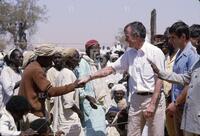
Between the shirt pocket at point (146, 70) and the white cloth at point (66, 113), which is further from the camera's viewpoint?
the white cloth at point (66, 113)

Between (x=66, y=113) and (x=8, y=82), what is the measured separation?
1.77m

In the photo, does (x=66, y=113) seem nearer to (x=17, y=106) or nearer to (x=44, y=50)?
(x=44, y=50)

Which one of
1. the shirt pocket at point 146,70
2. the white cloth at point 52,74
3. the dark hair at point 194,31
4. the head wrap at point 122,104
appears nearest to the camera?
the shirt pocket at point 146,70

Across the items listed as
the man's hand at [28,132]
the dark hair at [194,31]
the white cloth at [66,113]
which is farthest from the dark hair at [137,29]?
the man's hand at [28,132]

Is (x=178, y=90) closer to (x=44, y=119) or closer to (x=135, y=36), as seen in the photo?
(x=135, y=36)

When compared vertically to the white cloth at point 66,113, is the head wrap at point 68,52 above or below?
above

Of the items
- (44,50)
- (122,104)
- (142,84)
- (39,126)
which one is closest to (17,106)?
(39,126)

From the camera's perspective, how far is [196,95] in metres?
5.57

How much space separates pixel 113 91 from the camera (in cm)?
934

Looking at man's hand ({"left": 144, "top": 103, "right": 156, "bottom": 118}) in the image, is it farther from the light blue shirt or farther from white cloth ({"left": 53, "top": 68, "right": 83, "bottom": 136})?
white cloth ({"left": 53, "top": 68, "right": 83, "bottom": 136})

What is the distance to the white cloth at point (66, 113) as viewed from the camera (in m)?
8.02

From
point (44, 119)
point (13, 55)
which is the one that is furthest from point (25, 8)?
point (44, 119)

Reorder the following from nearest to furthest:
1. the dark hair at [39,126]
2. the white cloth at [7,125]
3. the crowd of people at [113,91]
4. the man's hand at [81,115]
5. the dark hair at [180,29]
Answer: the white cloth at [7,125] < the crowd of people at [113,91] < the dark hair at [39,126] < the dark hair at [180,29] < the man's hand at [81,115]

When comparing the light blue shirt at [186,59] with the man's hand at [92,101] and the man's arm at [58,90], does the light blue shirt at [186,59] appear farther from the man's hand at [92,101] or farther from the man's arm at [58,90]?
the man's hand at [92,101]
